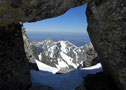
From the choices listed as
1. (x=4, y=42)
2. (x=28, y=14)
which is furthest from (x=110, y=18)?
(x=4, y=42)

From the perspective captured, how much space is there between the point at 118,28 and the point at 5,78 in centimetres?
819


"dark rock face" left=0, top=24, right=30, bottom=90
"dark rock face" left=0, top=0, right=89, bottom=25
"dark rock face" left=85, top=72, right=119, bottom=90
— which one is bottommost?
"dark rock face" left=85, top=72, right=119, bottom=90

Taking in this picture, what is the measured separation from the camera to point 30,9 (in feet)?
17.3

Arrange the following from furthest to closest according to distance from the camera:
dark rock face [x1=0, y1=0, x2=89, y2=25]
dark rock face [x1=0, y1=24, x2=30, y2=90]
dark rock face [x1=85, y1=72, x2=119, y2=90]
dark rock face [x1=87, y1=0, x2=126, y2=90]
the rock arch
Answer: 1. dark rock face [x1=85, y1=72, x2=119, y2=90]
2. dark rock face [x1=0, y1=24, x2=30, y2=90]
3. dark rock face [x1=87, y1=0, x2=126, y2=90]
4. the rock arch
5. dark rock face [x1=0, y1=0, x2=89, y2=25]

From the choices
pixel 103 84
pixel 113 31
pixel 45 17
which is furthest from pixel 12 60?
pixel 103 84

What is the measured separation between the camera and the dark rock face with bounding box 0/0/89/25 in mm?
4965

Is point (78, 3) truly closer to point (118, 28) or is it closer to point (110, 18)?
point (110, 18)

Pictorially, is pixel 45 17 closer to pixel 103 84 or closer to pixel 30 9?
pixel 30 9

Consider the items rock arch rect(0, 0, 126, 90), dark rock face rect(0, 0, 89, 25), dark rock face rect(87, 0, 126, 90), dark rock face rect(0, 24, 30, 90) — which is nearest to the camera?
dark rock face rect(0, 0, 89, 25)

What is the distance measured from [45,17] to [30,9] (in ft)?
2.82

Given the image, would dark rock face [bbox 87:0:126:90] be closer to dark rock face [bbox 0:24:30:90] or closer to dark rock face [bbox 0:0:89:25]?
dark rock face [bbox 0:0:89:25]

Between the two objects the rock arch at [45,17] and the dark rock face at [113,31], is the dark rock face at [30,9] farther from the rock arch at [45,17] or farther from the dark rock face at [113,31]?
the dark rock face at [113,31]

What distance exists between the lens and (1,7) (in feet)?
16.1

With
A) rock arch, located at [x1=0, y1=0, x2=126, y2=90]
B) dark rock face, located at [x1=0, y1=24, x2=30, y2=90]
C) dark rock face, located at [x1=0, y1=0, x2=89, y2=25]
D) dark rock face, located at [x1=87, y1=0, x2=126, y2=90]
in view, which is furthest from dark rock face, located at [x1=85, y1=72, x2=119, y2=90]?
dark rock face, located at [x1=0, y1=0, x2=89, y2=25]
